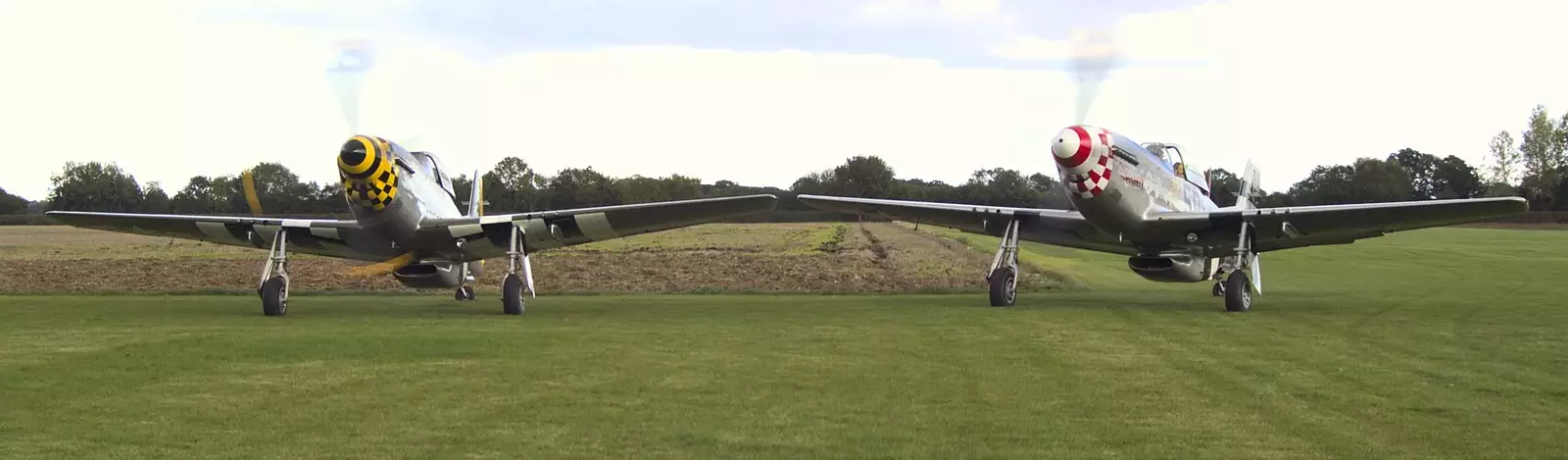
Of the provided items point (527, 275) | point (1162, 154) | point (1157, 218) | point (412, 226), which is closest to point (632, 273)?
point (412, 226)

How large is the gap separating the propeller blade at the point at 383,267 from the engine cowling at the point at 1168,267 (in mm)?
11879

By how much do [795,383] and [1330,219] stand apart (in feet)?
43.4

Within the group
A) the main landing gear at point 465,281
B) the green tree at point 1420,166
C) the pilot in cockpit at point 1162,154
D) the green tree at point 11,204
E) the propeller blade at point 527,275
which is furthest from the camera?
the green tree at point 11,204

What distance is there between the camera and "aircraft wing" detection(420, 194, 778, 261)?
64.7ft

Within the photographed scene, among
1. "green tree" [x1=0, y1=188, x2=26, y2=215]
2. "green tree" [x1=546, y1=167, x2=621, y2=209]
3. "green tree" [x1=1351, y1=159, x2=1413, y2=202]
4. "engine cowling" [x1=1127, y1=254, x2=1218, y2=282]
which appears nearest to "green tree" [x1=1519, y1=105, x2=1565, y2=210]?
"green tree" [x1=1351, y1=159, x2=1413, y2=202]

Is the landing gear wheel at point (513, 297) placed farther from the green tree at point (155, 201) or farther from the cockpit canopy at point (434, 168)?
the green tree at point (155, 201)

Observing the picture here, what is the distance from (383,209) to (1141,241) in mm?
11947

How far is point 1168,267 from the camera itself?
22.1m

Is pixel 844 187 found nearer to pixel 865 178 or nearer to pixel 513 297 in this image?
pixel 865 178

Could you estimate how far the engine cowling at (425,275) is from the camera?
21578mm

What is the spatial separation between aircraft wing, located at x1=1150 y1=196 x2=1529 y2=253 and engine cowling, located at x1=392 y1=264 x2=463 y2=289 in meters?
11.5

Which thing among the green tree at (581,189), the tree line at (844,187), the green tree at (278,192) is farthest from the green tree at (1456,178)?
the green tree at (278,192)

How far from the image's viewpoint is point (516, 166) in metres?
48.2

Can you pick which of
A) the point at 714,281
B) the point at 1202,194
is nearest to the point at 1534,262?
the point at 1202,194
